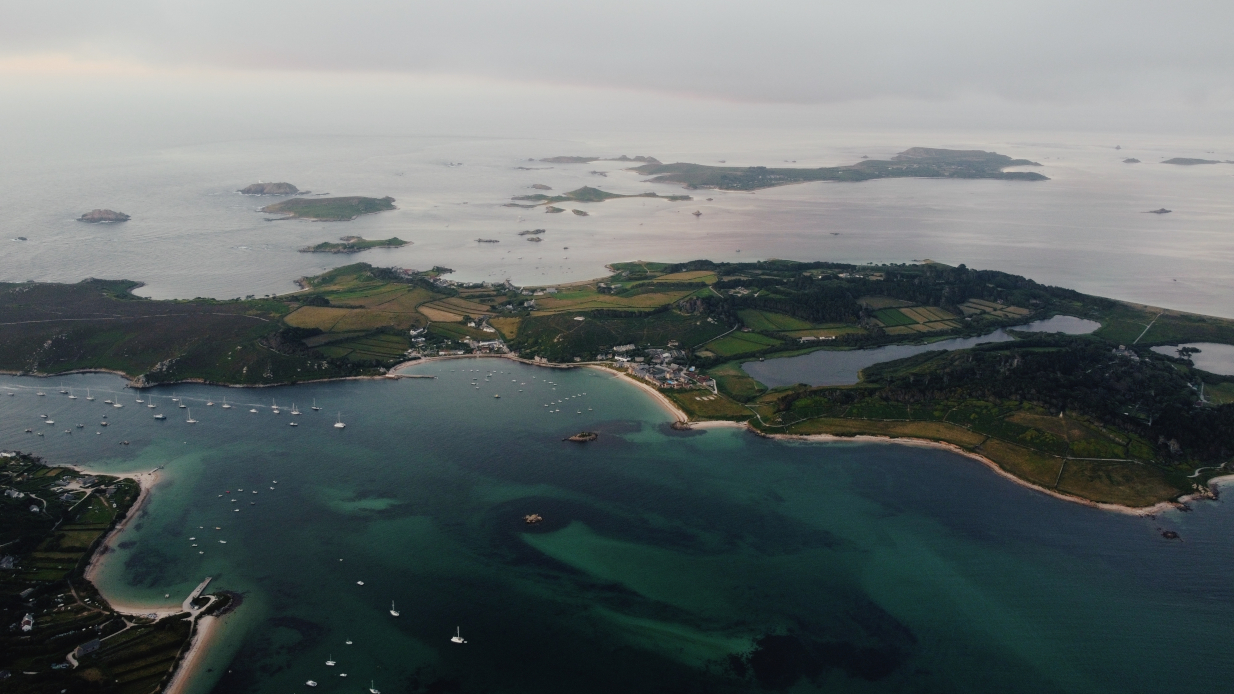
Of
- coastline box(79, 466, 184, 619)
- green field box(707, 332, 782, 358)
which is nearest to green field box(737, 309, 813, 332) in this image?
green field box(707, 332, 782, 358)

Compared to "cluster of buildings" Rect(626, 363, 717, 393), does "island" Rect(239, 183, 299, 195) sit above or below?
above

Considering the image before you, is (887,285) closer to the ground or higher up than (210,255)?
higher up

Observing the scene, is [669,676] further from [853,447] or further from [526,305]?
[526,305]

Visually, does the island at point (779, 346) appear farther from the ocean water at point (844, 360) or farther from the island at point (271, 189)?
the island at point (271, 189)

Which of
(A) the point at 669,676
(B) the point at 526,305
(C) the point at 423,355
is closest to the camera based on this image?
(A) the point at 669,676

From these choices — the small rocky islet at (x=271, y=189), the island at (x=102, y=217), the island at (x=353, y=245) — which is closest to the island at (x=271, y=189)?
the small rocky islet at (x=271, y=189)

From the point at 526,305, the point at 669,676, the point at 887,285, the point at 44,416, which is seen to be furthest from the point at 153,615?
the point at 887,285

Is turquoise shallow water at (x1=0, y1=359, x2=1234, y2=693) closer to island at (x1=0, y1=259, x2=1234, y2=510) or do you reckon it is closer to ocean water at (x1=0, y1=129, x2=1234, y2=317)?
island at (x1=0, y1=259, x2=1234, y2=510)

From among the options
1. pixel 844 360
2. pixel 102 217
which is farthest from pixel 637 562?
pixel 102 217
